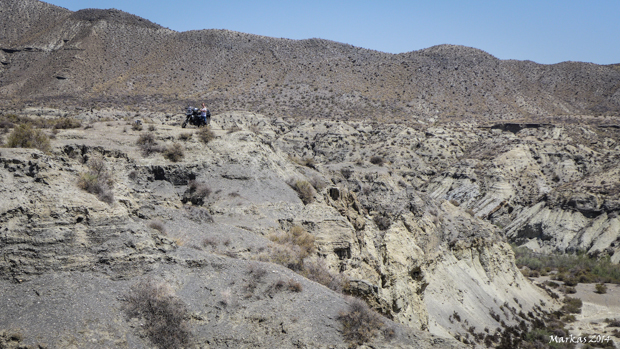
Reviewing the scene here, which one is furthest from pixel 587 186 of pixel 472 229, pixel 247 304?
pixel 247 304

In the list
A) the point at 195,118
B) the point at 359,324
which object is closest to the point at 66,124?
the point at 195,118

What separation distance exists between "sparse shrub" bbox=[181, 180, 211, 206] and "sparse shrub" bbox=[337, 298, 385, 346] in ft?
28.0

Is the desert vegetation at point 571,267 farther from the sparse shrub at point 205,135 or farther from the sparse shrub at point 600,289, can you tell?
the sparse shrub at point 205,135

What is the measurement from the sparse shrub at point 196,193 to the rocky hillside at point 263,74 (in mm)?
52475

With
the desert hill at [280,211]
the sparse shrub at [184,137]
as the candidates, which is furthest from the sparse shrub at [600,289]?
the sparse shrub at [184,137]

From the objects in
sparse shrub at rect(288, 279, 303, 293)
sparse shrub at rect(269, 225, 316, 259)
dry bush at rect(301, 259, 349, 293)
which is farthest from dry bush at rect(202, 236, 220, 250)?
sparse shrub at rect(288, 279, 303, 293)

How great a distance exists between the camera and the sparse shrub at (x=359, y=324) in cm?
1009

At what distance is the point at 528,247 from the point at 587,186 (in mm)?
11378

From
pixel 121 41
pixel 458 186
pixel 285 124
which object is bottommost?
pixel 458 186

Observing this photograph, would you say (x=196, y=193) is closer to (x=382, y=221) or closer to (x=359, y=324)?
(x=359, y=324)

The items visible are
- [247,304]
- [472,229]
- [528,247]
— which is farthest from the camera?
[528,247]

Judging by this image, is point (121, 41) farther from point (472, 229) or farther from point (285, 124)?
point (472, 229)

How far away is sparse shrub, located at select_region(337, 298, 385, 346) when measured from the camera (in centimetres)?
1009

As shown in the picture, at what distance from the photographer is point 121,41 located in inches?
3824
